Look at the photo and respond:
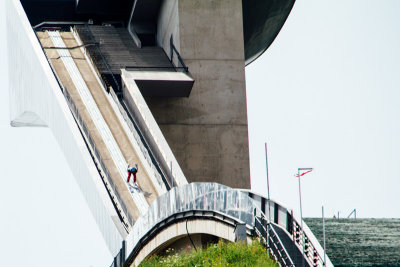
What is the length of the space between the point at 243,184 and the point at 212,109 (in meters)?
3.33

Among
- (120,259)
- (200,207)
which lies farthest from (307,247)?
(120,259)

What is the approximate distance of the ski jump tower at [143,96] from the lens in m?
28.0

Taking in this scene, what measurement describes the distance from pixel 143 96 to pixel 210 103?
9.08 feet

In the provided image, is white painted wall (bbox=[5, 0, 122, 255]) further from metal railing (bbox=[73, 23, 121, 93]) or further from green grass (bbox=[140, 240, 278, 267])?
green grass (bbox=[140, 240, 278, 267])

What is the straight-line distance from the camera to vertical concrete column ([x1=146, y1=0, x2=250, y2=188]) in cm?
3525

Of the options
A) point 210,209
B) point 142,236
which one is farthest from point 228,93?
point 210,209

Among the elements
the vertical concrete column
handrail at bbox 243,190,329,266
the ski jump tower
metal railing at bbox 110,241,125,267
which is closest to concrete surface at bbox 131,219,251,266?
the ski jump tower

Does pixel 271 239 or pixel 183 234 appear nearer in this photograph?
pixel 271 239

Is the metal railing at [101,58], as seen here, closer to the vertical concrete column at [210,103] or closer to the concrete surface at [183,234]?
the vertical concrete column at [210,103]

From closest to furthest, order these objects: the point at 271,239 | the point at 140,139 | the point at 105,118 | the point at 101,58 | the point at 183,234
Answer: the point at 271,239 → the point at 183,234 → the point at 140,139 → the point at 105,118 → the point at 101,58

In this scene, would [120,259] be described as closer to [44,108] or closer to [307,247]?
[307,247]

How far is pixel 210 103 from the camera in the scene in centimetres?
3566

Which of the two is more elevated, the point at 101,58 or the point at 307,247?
the point at 101,58

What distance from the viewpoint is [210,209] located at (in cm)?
A: 1927
